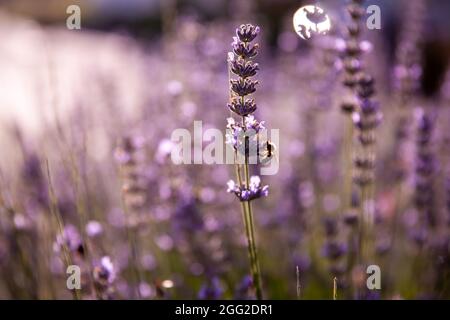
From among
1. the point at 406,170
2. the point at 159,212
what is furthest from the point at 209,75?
the point at 406,170

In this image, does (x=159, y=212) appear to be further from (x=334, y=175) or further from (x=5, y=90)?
(x=5, y=90)

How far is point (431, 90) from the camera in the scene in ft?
23.2

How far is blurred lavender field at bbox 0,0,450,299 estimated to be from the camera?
78.6 inches

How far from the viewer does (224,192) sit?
2.84 meters

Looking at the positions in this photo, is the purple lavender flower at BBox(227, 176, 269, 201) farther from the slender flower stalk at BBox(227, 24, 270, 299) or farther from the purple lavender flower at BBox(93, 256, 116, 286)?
the purple lavender flower at BBox(93, 256, 116, 286)

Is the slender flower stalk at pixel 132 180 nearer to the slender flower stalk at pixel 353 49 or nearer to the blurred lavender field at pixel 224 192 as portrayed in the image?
the blurred lavender field at pixel 224 192

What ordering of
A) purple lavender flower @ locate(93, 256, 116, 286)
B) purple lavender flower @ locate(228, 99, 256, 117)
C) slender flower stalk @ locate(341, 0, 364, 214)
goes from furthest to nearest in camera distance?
slender flower stalk @ locate(341, 0, 364, 214) → purple lavender flower @ locate(93, 256, 116, 286) → purple lavender flower @ locate(228, 99, 256, 117)

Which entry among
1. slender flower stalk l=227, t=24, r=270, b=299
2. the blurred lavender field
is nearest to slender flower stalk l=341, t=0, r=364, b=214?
the blurred lavender field

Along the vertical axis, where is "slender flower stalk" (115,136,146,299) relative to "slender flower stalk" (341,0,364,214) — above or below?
below

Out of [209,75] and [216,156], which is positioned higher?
[209,75]

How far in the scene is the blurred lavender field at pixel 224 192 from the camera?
2.00 m

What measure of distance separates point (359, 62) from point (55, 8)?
1515 cm

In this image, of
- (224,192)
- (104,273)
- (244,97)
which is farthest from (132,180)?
(244,97)

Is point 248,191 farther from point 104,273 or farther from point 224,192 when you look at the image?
point 224,192
